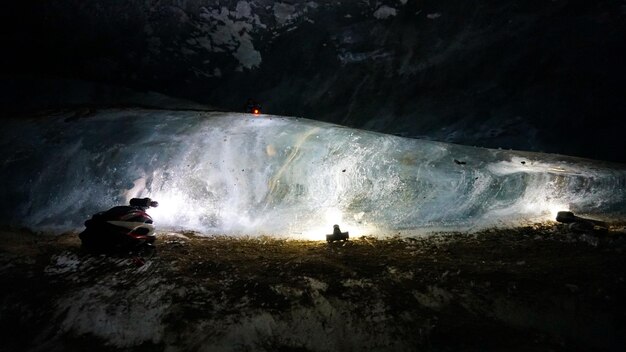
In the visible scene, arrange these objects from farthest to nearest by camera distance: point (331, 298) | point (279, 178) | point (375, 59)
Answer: point (375, 59)
point (279, 178)
point (331, 298)

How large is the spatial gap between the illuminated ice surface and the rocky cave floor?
49.1 inches

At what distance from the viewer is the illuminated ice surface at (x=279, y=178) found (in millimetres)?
6309

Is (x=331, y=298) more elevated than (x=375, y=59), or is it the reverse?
(x=375, y=59)

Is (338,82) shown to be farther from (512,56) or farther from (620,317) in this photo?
(620,317)

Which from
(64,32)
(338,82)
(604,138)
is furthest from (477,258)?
(64,32)

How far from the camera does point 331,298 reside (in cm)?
378

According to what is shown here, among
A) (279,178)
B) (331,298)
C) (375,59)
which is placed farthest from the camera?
(375,59)

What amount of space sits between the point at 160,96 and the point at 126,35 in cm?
187

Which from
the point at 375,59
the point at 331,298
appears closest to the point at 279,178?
the point at 331,298

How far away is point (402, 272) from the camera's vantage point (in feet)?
14.1

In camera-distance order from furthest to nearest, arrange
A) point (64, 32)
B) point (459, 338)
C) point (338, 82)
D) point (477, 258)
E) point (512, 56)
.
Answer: point (64, 32)
point (338, 82)
point (512, 56)
point (477, 258)
point (459, 338)

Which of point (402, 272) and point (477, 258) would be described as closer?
point (402, 272)

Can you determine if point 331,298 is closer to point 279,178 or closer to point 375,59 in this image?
point 279,178

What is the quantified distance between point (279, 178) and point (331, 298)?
3780 millimetres
